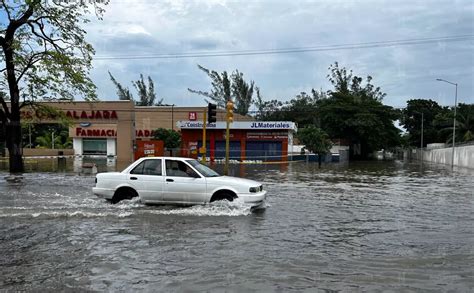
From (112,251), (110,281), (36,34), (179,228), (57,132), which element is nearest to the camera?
(110,281)

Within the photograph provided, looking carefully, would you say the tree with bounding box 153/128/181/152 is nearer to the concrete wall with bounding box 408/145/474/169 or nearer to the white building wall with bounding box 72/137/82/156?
the white building wall with bounding box 72/137/82/156

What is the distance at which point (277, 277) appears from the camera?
6129 mm

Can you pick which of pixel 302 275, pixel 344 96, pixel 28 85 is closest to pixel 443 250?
pixel 302 275

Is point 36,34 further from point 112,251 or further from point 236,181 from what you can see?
point 112,251

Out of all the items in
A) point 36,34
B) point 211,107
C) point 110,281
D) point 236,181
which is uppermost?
point 36,34

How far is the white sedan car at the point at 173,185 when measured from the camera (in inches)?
449

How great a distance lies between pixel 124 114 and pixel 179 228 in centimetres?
2987

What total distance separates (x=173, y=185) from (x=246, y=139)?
35.8 meters

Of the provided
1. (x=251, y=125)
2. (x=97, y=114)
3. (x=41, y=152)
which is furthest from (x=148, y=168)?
(x=41, y=152)

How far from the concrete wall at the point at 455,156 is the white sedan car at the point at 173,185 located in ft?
119

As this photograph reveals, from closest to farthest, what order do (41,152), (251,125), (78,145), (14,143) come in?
(14,143) → (251,125) → (78,145) → (41,152)

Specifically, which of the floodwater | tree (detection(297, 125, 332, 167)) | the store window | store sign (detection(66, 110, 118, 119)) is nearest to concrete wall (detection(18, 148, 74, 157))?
the store window

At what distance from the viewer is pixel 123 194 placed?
12.1 meters

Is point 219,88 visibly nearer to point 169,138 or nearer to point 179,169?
point 169,138
